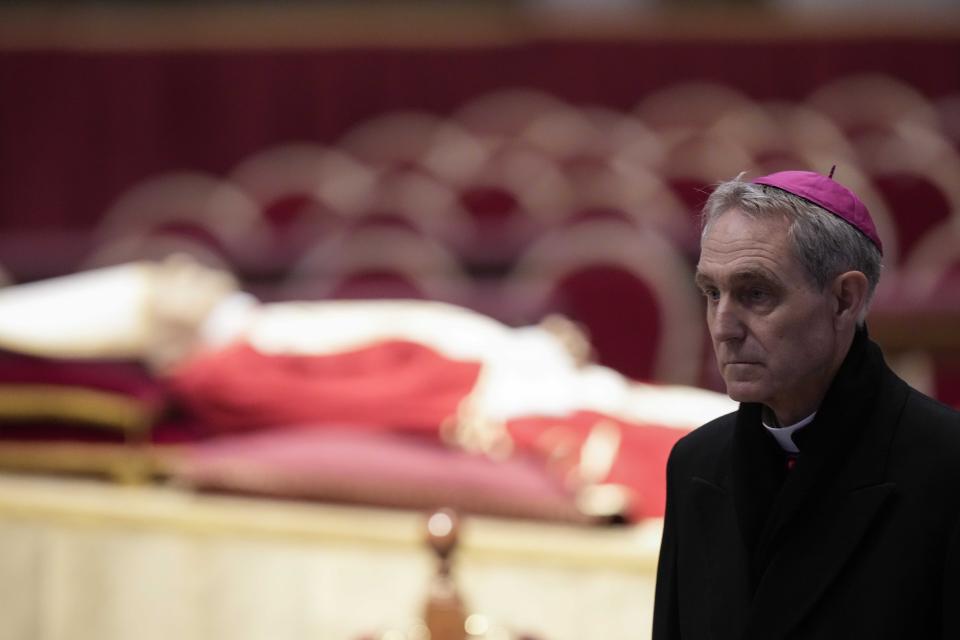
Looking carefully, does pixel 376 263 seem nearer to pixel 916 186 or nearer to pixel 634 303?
pixel 634 303

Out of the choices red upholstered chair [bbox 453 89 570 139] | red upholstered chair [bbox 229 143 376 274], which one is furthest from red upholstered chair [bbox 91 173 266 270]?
red upholstered chair [bbox 453 89 570 139]

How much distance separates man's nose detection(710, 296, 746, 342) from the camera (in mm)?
885

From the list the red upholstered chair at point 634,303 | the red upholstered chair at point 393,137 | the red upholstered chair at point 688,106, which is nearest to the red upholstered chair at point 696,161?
the red upholstered chair at point 688,106

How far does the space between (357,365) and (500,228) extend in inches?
74.3

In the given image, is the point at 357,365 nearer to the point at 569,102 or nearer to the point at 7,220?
the point at 569,102

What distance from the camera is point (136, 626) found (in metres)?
1.84

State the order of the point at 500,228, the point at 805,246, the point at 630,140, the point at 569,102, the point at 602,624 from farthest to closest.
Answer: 1. the point at 569,102
2. the point at 630,140
3. the point at 500,228
4. the point at 602,624
5. the point at 805,246

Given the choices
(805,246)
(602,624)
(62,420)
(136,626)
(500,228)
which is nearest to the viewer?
(805,246)

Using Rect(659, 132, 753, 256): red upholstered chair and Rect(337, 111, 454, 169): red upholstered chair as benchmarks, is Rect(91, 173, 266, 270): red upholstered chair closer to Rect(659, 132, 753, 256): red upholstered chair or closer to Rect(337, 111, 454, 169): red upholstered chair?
Rect(337, 111, 454, 169): red upholstered chair

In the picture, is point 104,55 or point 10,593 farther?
point 104,55

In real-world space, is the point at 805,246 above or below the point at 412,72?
below

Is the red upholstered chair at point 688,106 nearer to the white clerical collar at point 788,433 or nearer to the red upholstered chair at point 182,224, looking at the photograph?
the red upholstered chair at point 182,224

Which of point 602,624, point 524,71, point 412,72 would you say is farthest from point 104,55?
point 602,624

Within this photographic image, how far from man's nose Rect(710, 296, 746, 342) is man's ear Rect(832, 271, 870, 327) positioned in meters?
0.06
